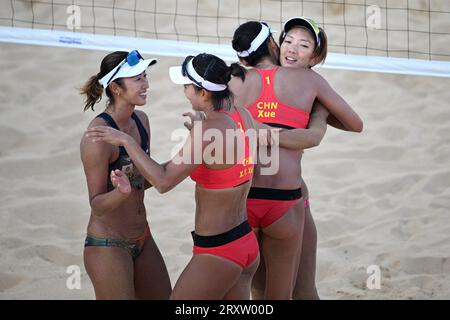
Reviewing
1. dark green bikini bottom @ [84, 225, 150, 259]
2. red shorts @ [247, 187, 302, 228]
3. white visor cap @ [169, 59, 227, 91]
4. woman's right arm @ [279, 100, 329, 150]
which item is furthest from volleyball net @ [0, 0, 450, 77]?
white visor cap @ [169, 59, 227, 91]

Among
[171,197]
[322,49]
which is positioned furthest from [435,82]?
[322,49]

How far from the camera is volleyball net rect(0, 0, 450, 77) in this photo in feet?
28.9

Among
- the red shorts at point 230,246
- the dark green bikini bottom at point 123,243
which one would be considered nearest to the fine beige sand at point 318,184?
the dark green bikini bottom at point 123,243

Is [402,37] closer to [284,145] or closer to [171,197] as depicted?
[171,197]

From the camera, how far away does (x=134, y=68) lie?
14.8ft

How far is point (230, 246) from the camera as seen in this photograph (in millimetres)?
4113

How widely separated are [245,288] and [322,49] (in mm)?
1442

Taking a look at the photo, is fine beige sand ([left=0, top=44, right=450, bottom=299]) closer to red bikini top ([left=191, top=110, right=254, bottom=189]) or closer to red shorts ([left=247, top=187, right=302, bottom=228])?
red shorts ([left=247, top=187, right=302, bottom=228])

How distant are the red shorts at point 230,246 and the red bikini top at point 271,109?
0.75 m

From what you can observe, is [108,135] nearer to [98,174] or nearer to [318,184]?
[98,174]

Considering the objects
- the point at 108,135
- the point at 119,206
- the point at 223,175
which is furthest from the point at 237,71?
the point at 119,206

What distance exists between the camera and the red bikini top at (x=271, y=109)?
4.71 meters

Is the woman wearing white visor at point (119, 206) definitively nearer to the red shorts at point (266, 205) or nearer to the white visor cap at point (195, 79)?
the white visor cap at point (195, 79)

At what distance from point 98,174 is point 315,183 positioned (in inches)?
141
